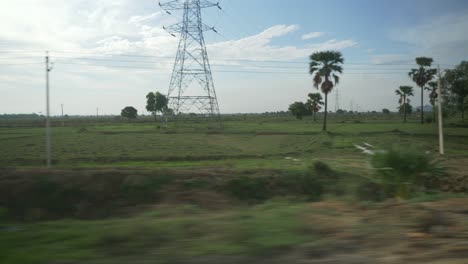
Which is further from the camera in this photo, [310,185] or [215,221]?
[310,185]

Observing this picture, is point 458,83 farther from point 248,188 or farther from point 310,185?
point 248,188

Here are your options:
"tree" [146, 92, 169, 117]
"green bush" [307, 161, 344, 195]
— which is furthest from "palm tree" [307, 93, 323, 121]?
"green bush" [307, 161, 344, 195]

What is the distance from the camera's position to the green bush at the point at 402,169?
11.0m

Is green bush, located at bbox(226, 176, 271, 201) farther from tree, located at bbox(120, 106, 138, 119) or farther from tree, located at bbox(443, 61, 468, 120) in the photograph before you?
tree, located at bbox(120, 106, 138, 119)

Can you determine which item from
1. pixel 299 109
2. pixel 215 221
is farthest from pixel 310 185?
pixel 299 109

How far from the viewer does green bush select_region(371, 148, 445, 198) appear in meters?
11.0

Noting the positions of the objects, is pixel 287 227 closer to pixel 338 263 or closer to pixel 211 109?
pixel 338 263

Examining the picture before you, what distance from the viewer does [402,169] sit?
11.1 meters

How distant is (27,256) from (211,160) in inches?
823

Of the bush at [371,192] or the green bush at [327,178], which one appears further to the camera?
the green bush at [327,178]

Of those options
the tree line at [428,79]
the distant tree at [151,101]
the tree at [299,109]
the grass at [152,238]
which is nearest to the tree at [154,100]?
the distant tree at [151,101]

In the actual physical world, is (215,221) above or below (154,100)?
below

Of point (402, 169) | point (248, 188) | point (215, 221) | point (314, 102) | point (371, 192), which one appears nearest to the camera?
point (215, 221)

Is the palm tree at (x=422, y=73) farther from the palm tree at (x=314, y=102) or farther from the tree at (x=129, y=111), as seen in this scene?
the tree at (x=129, y=111)
